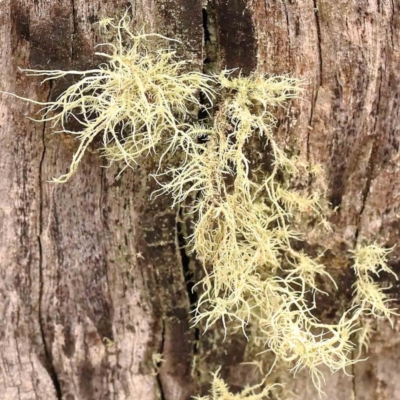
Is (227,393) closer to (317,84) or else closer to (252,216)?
(252,216)

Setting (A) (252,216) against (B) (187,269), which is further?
(B) (187,269)

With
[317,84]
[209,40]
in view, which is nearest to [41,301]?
[209,40]

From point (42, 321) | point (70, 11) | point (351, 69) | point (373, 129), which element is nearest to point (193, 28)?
point (70, 11)

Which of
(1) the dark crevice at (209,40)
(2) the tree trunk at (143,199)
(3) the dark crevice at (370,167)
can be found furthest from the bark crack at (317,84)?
(1) the dark crevice at (209,40)

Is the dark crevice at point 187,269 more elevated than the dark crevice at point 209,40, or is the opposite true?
the dark crevice at point 209,40

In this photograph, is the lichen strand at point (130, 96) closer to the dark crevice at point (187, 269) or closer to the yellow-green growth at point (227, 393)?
the dark crevice at point (187, 269)

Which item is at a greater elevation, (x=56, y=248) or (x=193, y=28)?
(x=193, y=28)

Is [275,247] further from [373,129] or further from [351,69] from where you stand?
[351,69]

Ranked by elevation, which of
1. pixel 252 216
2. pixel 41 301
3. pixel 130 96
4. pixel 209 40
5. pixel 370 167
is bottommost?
pixel 41 301
